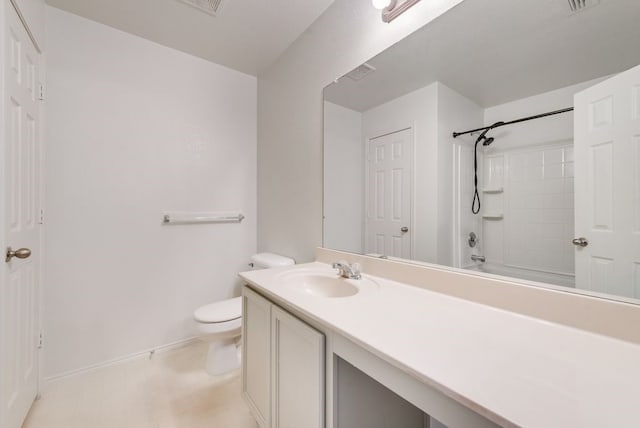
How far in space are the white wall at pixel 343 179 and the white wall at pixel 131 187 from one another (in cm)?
107

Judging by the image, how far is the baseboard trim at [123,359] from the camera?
64.3 inches

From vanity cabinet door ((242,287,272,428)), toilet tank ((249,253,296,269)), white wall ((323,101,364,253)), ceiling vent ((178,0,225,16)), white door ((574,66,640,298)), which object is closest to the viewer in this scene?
white door ((574,66,640,298))

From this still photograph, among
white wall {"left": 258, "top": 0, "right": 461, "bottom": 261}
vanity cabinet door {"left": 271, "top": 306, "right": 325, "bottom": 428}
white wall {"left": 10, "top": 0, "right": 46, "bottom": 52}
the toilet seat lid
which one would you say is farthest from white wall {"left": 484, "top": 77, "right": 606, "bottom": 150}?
white wall {"left": 10, "top": 0, "right": 46, "bottom": 52}

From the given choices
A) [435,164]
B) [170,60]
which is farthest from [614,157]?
[170,60]

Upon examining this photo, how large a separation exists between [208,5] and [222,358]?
229 cm

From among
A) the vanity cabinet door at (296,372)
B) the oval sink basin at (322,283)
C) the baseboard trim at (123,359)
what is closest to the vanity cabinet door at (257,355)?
the vanity cabinet door at (296,372)

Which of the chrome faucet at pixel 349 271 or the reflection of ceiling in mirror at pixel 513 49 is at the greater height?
the reflection of ceiling in mirror at pixel 513 49

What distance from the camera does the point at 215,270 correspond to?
7.37 ft

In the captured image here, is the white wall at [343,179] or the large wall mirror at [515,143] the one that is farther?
the white wall at [343,179]

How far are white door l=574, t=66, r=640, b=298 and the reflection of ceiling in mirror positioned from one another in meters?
0.08

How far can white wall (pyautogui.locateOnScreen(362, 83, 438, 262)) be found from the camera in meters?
1.11

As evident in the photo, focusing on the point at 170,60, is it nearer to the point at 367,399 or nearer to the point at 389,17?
the point at 389,17

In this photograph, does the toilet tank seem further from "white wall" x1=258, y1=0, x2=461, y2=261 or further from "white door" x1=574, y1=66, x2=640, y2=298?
"white door" x1=574, y1=66, x2=640, y2=298

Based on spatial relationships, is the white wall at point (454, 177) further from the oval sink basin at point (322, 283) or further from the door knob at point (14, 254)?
the door knob at point (14, 254)
